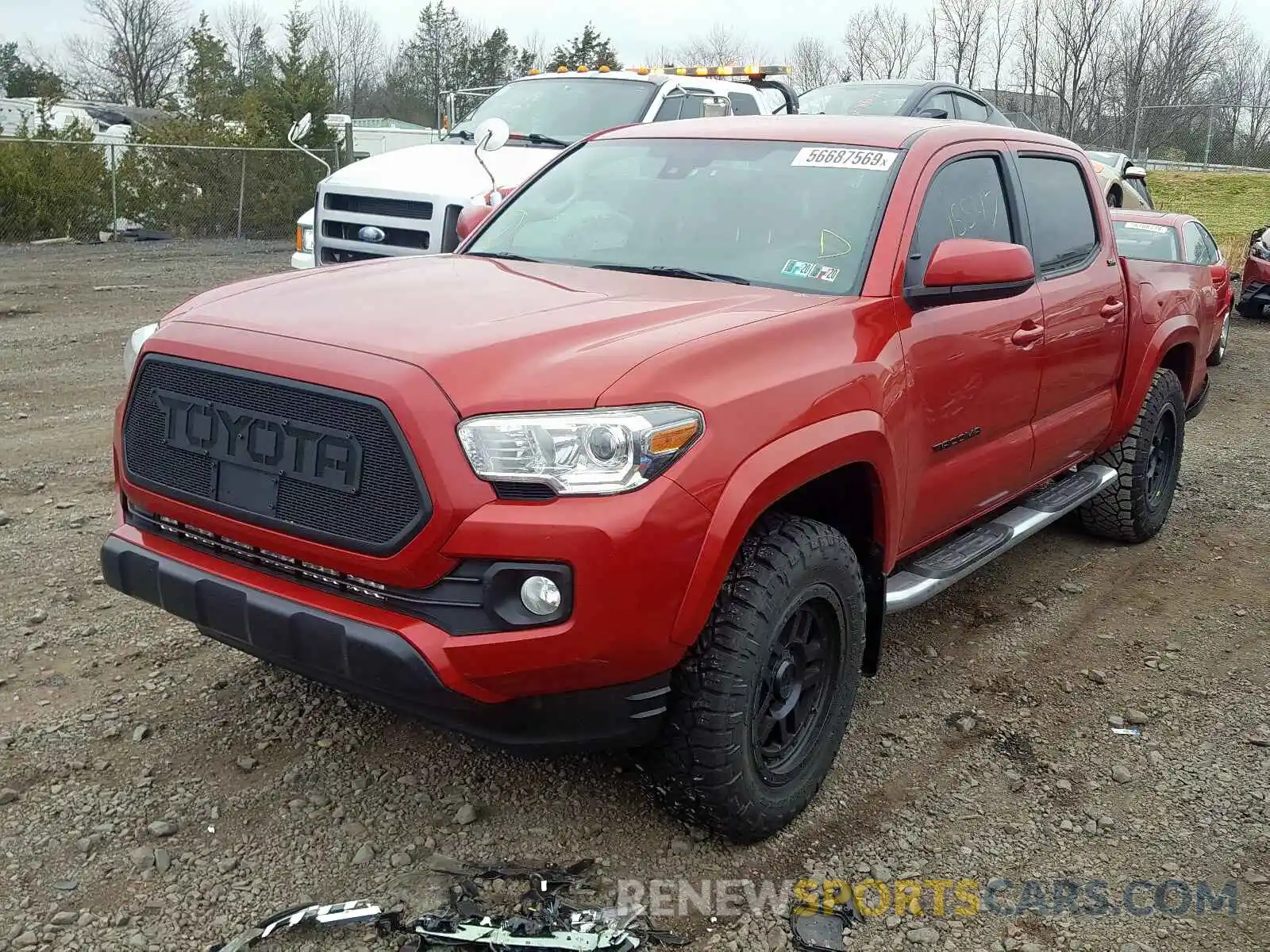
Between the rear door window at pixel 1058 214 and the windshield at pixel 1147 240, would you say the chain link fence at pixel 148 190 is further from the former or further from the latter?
the rear door window at pixel 1058 214

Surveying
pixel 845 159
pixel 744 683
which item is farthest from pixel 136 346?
pixel 845 159

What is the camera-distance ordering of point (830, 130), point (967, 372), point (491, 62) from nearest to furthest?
1. point (967, 372)
2. point (830, 130)
3. point (491, 62)

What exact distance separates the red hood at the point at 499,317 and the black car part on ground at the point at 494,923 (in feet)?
3.96

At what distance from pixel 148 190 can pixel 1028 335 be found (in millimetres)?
16769

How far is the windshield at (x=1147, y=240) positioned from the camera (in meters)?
9.98

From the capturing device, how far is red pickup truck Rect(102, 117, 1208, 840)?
8.82ft

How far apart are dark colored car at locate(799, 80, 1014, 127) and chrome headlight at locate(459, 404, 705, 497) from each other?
30.5 ft

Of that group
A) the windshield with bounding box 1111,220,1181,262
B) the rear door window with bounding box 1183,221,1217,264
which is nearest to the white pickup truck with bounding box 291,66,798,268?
the windshield with bounding box 1111,220,1181,262

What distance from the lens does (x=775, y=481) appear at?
9.85 ft

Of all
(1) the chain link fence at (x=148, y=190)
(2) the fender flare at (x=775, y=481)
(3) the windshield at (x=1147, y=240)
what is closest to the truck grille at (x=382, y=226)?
(3) the windshield at (x=1147, y=240)

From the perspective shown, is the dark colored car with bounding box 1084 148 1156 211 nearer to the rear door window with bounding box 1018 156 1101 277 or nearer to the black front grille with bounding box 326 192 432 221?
the black front grille with bounding box 326 192 432 221

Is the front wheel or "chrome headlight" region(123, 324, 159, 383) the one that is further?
the front wheel

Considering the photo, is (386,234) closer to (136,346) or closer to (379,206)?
(379,206)

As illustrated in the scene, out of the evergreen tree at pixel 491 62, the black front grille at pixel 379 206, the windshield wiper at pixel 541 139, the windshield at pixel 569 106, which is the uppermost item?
the evergreen tree at pixel 491 62
